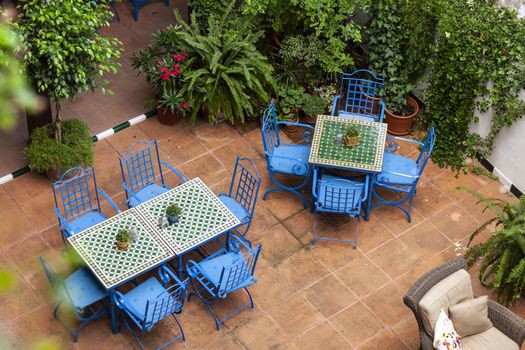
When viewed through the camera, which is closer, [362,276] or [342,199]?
[362,276]

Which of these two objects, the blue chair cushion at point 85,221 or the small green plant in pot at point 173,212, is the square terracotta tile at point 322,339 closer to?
the small green plant in pot at point 173,212

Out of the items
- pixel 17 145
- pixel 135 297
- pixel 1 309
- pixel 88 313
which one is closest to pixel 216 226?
pixel 135 297

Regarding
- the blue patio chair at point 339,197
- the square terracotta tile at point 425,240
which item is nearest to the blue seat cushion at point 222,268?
the blue patio chair at point 339,197

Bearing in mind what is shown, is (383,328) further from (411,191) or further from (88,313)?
(88,313)

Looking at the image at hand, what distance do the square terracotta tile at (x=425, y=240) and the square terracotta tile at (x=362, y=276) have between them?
59 cm

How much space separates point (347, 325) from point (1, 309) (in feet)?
12.2

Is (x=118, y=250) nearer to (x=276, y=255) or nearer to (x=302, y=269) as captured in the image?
(x=276, y=255)

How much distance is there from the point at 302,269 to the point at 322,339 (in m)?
0.95

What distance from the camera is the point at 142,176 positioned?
9.33 m

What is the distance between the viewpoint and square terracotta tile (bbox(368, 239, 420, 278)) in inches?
339

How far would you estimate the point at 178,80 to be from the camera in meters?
9.71

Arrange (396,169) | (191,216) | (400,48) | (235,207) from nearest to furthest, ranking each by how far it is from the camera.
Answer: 1. (191,216)
2. (235,207)
3. (396,169)
4. (400,48)

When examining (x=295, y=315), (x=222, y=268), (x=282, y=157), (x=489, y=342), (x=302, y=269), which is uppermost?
(x=282, y=157)

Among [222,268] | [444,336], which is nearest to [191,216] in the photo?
[222,268]
